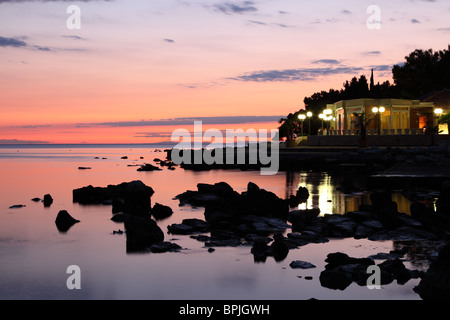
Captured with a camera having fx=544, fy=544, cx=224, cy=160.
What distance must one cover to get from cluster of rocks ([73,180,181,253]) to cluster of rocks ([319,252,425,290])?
4981 millimetres

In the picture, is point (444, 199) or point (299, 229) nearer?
point (299, 229)

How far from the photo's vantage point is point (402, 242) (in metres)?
14.4

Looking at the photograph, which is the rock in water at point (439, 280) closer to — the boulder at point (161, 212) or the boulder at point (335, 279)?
the boulder at point (335, 279)

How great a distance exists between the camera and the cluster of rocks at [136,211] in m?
15.2

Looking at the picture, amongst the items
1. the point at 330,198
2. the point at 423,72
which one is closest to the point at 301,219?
the point at 330,198

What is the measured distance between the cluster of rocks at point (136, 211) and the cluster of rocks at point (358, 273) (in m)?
4.98

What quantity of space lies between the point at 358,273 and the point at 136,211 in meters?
9.99

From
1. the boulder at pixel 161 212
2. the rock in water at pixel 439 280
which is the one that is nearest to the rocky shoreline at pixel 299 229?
the boulder at pixel 161 212

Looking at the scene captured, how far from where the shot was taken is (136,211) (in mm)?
19062

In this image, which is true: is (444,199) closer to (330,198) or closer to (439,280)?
(330,198)

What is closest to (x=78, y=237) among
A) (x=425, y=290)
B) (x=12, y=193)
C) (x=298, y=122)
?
(x=425, y=290)

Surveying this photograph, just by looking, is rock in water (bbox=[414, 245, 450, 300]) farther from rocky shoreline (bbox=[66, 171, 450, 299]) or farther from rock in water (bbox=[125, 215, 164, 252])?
rock in water (bbox=[125, 215, 164, 252])

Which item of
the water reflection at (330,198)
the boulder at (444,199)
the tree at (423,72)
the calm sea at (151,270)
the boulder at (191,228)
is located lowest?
the calm sea at (151,270)
